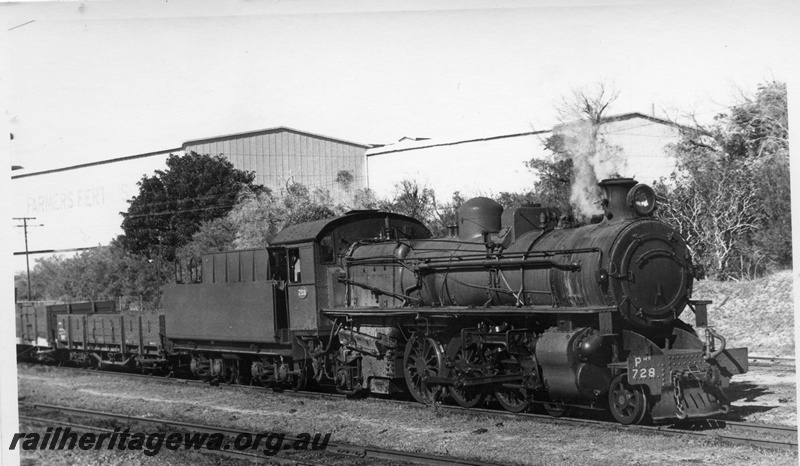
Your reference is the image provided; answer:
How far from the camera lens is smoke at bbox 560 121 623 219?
2370 centimetres

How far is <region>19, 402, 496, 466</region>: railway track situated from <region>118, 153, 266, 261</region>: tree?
40.0 feet

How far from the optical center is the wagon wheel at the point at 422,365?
14.1 meters

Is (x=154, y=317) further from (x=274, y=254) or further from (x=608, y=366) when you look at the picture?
(x=608, y=366)

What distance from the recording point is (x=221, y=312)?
1811 cm

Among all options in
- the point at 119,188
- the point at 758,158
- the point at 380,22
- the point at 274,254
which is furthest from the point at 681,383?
the point at 119,188

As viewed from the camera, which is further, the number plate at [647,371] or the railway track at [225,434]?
the number plate at [647,371]

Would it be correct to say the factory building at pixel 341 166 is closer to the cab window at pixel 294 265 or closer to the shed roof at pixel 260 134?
the shed roof at pixel 260 134

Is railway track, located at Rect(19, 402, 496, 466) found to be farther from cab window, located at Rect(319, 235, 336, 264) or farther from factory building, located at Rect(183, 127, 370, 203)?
factory building, located at Rect(183, 127, 370, 203)

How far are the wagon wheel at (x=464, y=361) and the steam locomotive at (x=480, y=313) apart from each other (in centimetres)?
3

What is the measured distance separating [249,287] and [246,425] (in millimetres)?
4442

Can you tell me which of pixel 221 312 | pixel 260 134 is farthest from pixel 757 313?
pixel 221 312

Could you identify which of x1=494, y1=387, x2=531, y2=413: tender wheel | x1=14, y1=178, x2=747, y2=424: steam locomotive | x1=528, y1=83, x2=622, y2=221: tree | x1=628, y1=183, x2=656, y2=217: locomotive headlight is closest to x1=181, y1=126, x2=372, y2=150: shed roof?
x1=14, y1=178, x2=747, y2=424: steam locomotive

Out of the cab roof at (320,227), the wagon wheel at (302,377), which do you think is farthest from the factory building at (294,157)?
the wagon wheel at (302,377)

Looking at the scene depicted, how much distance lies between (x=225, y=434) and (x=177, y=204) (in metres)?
19.2
